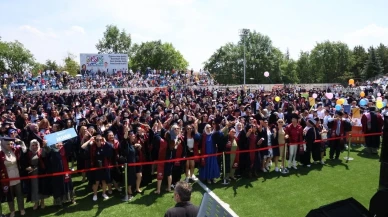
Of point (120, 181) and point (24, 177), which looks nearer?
point (24, 177)

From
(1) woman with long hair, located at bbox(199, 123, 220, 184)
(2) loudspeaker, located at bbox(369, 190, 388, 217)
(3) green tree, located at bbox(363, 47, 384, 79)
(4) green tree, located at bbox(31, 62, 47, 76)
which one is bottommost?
(1) woman with long hair, located at bbox(199, 123, 220, 184)

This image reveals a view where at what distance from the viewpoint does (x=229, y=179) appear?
9.22 meters

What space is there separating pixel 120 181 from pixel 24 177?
2451 mm

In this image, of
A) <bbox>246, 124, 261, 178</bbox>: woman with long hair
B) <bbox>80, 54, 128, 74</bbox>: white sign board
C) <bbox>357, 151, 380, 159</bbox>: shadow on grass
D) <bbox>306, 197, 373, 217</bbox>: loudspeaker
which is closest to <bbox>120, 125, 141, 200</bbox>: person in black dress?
<bbox>246, 124, 261, 178</bbox>: woman with long hair

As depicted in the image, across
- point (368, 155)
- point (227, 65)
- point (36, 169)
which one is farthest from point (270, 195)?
point (227, 65)

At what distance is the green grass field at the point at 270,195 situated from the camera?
7.12m

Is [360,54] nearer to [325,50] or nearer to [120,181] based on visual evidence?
[325,50]

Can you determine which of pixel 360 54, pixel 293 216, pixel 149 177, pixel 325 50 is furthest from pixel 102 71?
pixel 360 54

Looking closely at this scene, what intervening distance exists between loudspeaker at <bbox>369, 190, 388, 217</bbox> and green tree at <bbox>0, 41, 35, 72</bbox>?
2931 inches

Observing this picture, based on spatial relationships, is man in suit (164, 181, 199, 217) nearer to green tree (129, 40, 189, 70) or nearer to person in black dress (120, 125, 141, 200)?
person in black dress (120, 125, 141, 200)

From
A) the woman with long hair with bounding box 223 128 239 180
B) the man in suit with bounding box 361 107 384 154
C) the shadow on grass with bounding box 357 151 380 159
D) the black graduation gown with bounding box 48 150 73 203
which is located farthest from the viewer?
the man in suit with bounding box 361 107 384 154

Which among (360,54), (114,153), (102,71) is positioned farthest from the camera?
(360,54)

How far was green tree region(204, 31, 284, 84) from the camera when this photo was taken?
70.4 meters

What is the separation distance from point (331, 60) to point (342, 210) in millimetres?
77854
